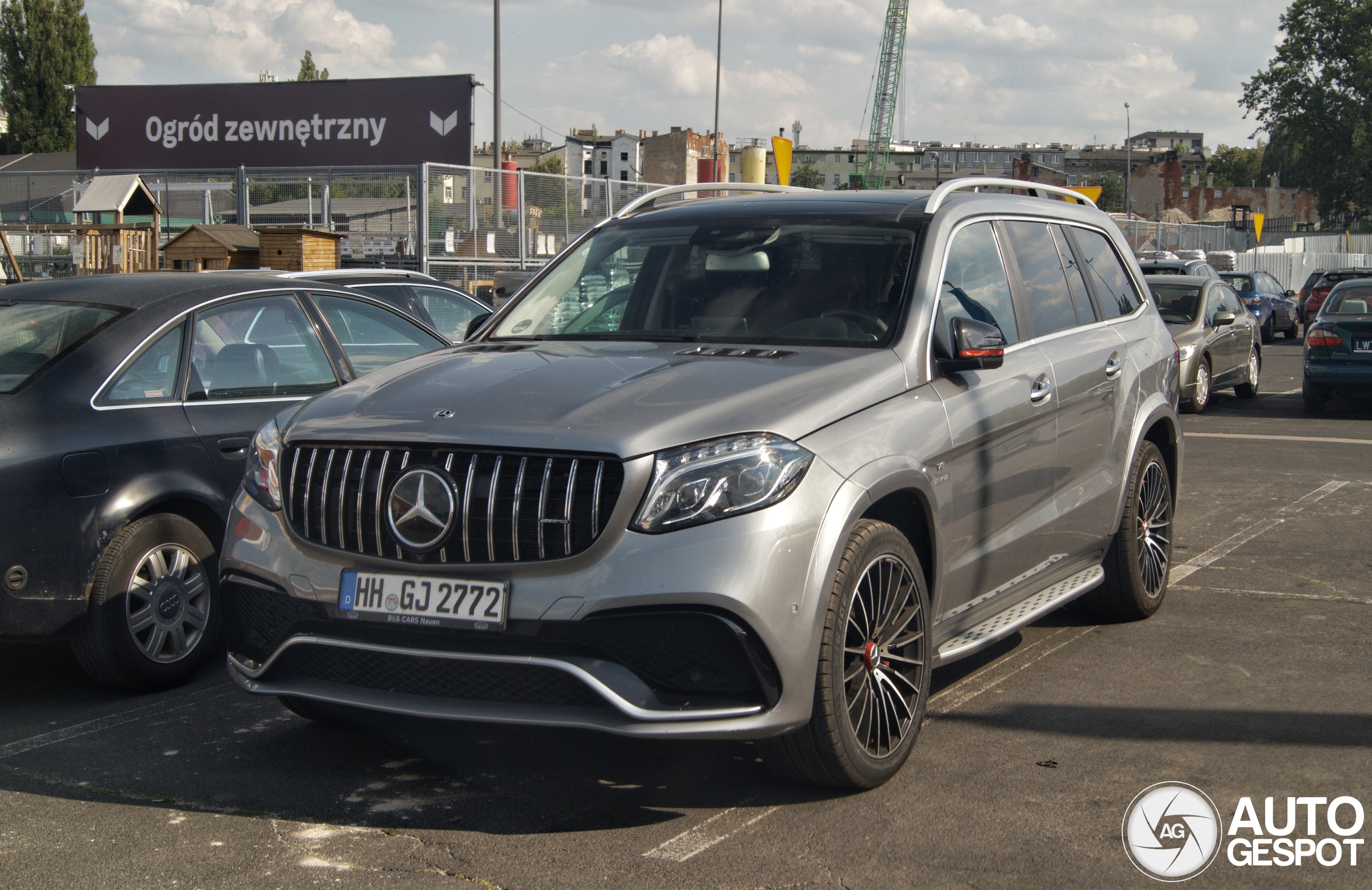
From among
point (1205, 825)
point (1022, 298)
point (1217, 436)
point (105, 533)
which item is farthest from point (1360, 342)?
point (105, 533)

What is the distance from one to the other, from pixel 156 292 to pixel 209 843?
2.71m

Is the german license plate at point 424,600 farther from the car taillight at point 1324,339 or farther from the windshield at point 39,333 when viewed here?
the car taillight at point 1324,339

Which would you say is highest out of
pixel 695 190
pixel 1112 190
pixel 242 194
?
pixel 1112 190

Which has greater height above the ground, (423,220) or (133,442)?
(423,220)

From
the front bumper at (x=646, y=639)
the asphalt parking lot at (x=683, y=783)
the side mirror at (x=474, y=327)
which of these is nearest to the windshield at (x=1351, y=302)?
the asphalt parking lot at (x=683, y=783)

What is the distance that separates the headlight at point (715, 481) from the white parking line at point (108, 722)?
242cm

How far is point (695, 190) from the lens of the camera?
582cm

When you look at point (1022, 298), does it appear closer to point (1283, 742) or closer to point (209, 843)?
point (1283, 742)

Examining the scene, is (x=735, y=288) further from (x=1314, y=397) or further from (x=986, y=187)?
(x=1314, y=397)

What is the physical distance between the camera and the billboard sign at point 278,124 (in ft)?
98.8

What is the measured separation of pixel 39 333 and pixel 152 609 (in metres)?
1.20

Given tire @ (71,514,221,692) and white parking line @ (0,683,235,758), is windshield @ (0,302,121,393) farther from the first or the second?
white parking line @ (0,683,235,758)
